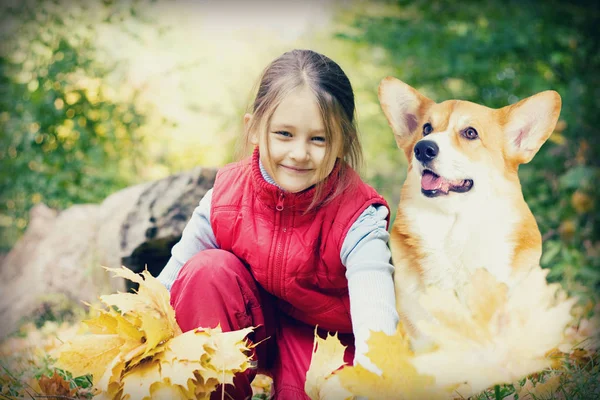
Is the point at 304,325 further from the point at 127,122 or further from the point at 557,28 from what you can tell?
the point at 127,122

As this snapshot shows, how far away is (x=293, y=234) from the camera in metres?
1.49

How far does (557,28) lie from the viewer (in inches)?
114

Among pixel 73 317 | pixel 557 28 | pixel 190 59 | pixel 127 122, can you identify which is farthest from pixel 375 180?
pixel 190 59

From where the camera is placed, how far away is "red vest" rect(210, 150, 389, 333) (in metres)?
1.48

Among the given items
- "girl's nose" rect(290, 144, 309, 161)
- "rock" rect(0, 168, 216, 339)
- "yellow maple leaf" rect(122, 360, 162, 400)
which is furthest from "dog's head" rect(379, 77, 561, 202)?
"rock" rect(0, 168, 216, 339)

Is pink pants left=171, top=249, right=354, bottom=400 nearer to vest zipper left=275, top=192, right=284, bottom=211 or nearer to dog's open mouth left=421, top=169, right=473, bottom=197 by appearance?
vest zipper left=275, top=192, right=284, bottom=211

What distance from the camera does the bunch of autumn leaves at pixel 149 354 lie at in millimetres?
1212

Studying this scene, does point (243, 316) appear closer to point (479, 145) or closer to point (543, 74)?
point (479, 145)

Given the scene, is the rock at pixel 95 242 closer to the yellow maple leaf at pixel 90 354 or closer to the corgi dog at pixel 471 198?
the yellow maple leaf at pixel 90 354

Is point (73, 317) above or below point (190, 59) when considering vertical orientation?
below

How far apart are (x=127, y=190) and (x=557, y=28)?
7.43 ft

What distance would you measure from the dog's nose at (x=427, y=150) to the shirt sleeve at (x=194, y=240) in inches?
23.7

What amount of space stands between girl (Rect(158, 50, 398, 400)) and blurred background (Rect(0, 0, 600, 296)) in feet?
2.68

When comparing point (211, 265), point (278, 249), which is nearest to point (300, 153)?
point (278, 249)
